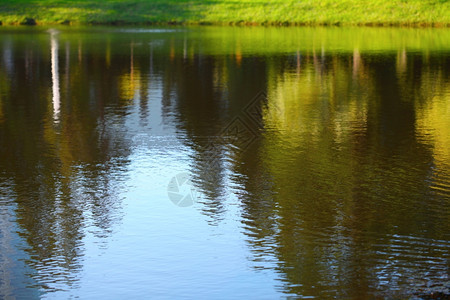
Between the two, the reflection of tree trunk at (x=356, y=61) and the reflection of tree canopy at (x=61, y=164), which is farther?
the reflection of tree trunk at (x=356, y=61)

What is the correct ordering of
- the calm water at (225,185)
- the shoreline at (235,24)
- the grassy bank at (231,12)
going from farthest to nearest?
1. the grassy bank at (231,12)
2. the shoreline at (235,24)
3. the calm water at (225,185)

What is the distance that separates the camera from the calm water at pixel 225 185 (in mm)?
7754

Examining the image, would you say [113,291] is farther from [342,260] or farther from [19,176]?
[19,176]

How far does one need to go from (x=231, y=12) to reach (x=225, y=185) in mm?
42542

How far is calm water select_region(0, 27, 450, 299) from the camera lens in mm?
7754

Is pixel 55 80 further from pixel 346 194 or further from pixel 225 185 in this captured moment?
pixel 346 194

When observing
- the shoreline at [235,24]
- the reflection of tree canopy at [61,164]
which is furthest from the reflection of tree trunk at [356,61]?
the shoreline at [235,24]

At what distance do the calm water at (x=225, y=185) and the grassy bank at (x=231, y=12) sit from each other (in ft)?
85.8

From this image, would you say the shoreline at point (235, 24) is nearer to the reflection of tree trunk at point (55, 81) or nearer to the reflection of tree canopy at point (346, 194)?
the reflection of tree trunk at point (55, 81)

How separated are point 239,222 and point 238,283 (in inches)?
73.6

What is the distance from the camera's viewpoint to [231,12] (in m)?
52.5

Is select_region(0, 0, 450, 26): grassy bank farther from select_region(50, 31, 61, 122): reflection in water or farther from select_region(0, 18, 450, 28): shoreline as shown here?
select_region(50, 31, 61, 122): reflection in water

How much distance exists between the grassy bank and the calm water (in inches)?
1029

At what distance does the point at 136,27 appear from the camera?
162 feet
